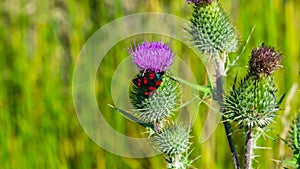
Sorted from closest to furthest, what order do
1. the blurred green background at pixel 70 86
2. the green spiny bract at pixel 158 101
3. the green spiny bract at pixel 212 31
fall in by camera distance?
the green spiny bract at pixel 158 101
the green spiny bract at pixel 212 31
the blurred green background at pixel 70 86

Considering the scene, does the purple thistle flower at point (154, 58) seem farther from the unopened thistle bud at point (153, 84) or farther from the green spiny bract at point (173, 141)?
the green spiny bract at point (173, 141)

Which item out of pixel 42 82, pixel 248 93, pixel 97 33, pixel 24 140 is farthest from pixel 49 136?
pixel 248 93

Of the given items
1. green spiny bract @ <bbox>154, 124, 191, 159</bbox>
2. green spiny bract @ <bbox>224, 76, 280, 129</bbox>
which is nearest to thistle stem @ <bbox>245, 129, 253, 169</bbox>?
green spiny bract @ <bbox>224, 76, 280, 129</bbox>

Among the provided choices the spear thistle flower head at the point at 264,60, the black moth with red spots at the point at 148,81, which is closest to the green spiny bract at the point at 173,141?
the black moth with red spots at the point at 148,81

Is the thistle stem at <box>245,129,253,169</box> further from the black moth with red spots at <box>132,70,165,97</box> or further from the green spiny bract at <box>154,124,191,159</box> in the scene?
the black moth with red spots at <box>132,70,165,97</box>

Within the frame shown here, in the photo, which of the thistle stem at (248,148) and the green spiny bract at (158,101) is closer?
the thistle stem at (248,148)

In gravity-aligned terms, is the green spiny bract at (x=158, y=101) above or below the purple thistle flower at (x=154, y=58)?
below

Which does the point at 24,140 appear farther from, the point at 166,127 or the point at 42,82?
the point at 166,127
